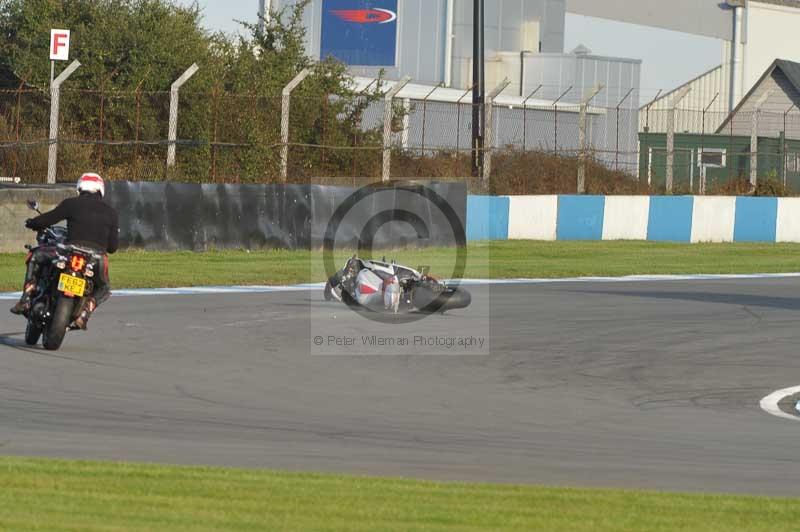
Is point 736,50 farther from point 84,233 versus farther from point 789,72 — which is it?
point 84,233

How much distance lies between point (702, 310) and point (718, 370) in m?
5.05

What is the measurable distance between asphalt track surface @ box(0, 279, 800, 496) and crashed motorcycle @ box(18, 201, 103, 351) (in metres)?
0.22

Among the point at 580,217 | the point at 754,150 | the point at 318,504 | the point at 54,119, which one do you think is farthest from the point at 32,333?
the point at 754,150

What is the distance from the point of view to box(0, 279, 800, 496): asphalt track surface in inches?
300

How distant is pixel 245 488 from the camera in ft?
21.5

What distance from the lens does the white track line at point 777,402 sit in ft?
32.3

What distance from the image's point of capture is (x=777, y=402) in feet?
34.2

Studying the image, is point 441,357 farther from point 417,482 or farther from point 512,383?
point 417,482

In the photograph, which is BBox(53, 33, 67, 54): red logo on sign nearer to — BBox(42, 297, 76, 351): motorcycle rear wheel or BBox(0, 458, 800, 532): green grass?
BBox(42, 297, 76, 351): motorcycle rear wheel

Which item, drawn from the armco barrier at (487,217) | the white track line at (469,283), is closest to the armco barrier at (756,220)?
Result: the armco barrier at (487,217)

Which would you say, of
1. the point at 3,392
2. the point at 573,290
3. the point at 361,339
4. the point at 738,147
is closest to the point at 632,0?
the point at 738,147

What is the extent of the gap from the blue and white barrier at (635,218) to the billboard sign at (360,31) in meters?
21.2

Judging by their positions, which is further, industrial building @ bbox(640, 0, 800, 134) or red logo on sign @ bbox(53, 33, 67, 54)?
industrial building @ bbox(640, 0, 800, 134)

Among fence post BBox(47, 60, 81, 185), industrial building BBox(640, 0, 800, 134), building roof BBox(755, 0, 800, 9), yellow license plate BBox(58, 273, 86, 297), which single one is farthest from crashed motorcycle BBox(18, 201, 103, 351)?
building roof BBox(755, 0, 800, 9)
